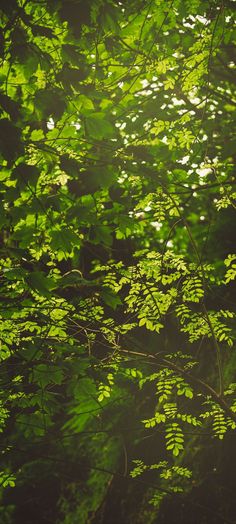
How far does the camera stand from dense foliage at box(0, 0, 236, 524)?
2301mm

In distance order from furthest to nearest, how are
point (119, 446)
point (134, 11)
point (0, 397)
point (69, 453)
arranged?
point (69, 453) < point (119, 446) < point (134, 11) < point (0, 397)

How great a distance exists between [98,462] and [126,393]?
2.97 ft

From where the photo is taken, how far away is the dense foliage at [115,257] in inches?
90.6

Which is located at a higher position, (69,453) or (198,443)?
(198,443)

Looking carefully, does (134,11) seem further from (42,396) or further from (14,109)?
(42,396)

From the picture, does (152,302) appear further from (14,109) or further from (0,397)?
(14,109)

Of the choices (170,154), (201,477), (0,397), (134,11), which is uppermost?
(134,11)

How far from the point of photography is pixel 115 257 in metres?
6.83

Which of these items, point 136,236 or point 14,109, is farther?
point 136,236

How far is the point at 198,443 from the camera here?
4.56 m

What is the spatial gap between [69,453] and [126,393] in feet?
3.81

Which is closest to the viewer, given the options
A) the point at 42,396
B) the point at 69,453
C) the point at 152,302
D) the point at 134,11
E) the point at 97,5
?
the point at 97,5

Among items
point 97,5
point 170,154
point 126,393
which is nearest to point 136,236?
point 126,393

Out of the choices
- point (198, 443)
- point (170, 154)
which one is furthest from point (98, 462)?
point (170, 154)
